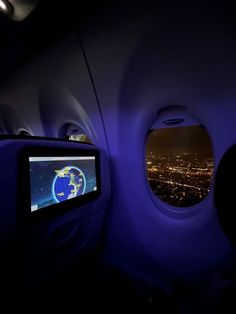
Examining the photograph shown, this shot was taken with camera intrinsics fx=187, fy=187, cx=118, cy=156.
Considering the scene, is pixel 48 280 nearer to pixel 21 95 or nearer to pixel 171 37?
pixel 171 37

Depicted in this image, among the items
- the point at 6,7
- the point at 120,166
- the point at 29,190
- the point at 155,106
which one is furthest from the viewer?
the point at 120,166

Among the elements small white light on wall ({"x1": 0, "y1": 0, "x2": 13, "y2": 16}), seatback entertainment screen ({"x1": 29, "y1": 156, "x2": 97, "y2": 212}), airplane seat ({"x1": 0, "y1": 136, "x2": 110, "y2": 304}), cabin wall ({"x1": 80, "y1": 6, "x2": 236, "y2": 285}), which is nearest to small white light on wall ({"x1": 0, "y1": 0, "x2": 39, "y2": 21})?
small white light on wall ({"x1": 0, "y1": 0, "x2": 13, "y2": 16})

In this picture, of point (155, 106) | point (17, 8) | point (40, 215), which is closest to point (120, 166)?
point (155, 106)

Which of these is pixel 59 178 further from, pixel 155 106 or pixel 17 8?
pixel 17 8

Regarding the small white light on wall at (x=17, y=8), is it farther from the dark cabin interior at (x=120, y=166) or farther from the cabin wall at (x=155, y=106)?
the cabin wall at (x=155, y=106)

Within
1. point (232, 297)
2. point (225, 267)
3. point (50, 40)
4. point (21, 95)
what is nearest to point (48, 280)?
point (232, 297)

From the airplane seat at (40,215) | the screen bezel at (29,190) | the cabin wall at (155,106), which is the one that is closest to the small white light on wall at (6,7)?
the cabin wall at (155,106)
